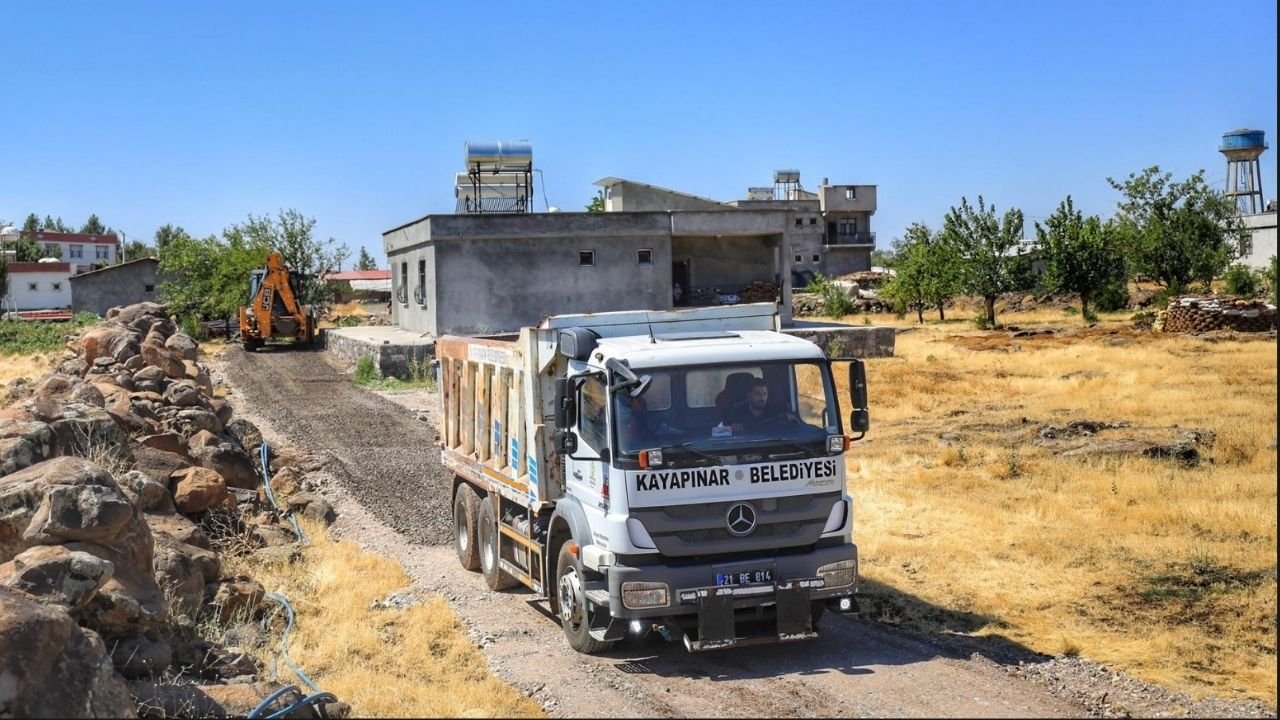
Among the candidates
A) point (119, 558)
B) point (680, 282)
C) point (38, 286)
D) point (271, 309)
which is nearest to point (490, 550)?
point (119, 558)

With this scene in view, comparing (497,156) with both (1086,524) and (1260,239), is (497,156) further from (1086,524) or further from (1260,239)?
(1260,239)

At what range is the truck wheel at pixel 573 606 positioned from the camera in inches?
362

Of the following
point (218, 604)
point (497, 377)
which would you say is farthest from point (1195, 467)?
point (218, 604)

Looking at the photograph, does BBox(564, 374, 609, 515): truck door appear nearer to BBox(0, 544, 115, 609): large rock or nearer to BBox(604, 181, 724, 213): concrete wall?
BBox(0, 544, 115, 609): large rock

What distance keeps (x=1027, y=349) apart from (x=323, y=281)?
104ft

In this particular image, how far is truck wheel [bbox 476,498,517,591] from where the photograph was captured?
A: 1164 cm

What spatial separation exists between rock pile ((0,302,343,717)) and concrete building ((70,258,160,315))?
48547 millimetres

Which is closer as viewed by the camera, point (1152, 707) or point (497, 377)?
point (1152, 707)

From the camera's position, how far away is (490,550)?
11898 mm

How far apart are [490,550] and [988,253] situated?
139ft

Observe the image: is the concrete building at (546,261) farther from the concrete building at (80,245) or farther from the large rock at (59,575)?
the concrete building at (80,245)

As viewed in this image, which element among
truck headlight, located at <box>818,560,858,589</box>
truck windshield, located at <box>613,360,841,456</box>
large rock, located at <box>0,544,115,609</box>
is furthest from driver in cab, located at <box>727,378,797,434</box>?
large rock, located at <box>0,544,115,609</box>

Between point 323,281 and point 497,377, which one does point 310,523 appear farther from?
point 323,281

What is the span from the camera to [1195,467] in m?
17.6
